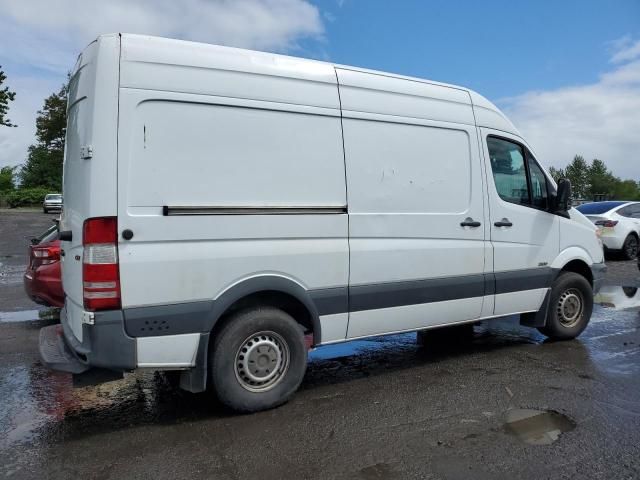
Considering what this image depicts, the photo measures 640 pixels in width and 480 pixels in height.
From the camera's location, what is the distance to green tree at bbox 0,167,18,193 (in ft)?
229

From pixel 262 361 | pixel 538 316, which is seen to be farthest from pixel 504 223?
pixel 262 361

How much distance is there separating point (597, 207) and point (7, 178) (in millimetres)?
73678

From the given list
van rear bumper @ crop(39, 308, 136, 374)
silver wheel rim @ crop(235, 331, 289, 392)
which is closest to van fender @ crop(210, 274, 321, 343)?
silver wheel rim @ crop(235, 331, 289, 392)

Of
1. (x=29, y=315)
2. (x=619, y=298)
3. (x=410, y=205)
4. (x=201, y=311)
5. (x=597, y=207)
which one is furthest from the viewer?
(x=597, y=207)

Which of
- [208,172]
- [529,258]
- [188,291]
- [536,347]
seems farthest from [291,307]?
[536,347]

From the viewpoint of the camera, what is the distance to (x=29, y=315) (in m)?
8.06

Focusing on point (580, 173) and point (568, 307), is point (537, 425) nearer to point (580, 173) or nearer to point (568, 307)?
point (568, 307)

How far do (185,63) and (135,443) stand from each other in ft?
8.71

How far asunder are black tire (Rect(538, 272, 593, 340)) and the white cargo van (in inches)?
36.4

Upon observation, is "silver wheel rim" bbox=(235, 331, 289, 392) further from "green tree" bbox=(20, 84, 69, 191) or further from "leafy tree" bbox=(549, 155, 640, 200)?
"leafy tree" bbox=(549, 155, 640, 200)

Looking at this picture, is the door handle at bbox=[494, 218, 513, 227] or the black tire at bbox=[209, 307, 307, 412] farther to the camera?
the door handle at bbox=[494, 218, 513, 227]

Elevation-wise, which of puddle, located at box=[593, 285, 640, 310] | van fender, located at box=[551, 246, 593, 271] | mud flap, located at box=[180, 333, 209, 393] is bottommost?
puddle, located at box=[593, 285, 640, 310]

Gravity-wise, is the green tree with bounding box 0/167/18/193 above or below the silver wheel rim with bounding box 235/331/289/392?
above

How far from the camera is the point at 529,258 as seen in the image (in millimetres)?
5914
